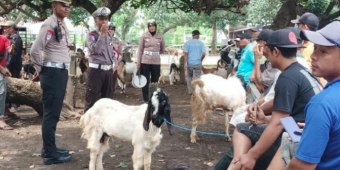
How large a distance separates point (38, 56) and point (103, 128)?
49.4 inches

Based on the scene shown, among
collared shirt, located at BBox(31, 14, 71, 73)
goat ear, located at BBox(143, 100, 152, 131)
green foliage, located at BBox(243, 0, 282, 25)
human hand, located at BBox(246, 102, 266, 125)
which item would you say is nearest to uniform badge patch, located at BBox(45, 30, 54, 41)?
collared shirt, located at BBox(31, 14, 71, 73)

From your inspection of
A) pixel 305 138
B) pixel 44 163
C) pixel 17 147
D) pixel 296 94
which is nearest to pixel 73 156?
pixel 44 163

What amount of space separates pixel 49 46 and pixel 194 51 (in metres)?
6.34

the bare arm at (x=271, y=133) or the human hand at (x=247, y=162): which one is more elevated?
the bare arm at (x=271, y=133)

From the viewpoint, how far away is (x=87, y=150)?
19.3 ft

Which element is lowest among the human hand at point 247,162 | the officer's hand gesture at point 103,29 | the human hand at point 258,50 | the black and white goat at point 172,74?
the black and white goat at point 172,74

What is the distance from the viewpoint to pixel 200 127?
24.5 ft

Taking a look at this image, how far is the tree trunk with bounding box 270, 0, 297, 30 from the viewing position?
38.7 feet

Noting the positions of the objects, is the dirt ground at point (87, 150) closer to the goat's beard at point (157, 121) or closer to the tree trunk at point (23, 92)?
the tree trunk at point (23, 92)

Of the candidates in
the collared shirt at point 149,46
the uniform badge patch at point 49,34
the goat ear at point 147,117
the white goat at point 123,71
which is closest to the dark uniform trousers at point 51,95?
the uniform badge patch at point 49,34

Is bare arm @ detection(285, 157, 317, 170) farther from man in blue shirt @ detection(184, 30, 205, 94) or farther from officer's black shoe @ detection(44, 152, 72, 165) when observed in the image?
man in blue shirt @ detection(184, 30, 205, 94)

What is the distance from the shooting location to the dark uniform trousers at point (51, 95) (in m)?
4.96

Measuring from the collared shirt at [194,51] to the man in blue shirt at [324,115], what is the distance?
29.0 feet

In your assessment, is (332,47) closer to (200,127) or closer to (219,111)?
(200,127)
